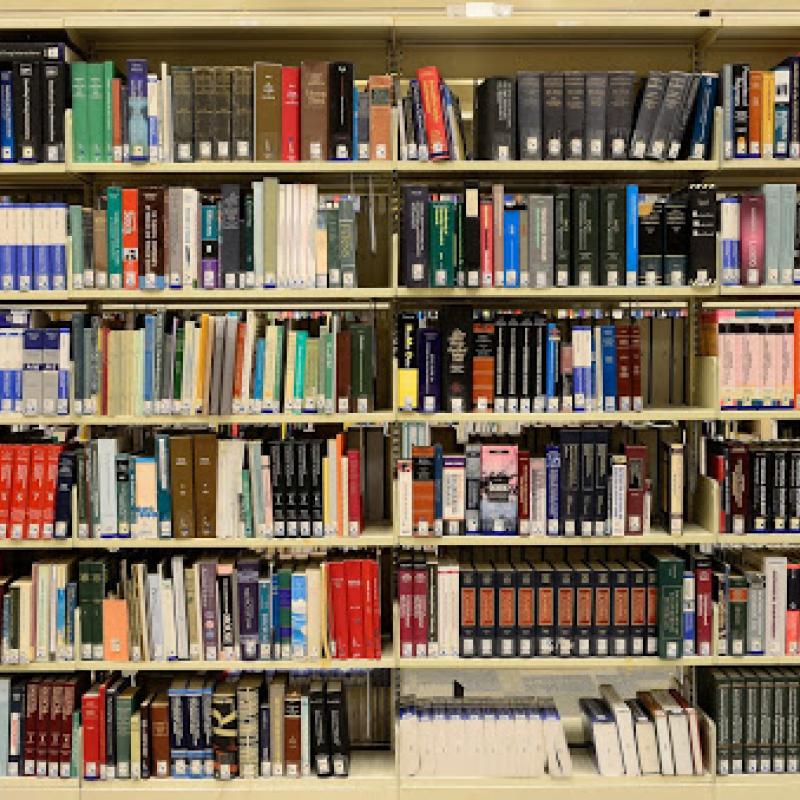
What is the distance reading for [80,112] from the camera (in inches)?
114

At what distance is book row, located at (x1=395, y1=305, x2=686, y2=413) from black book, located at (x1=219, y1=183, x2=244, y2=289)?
1.83ft

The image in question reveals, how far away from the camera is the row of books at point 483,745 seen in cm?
296

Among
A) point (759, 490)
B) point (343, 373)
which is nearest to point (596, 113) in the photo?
point (343, 373)

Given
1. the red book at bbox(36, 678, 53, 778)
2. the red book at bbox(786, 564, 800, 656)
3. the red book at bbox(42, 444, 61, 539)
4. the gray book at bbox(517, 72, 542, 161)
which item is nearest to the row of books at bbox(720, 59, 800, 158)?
the gray book at bbox(517, 72, 542, 161)

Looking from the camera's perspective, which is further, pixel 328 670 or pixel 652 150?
pixel 328 670

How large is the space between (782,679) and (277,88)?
2531mm

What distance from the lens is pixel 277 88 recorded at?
2.89m

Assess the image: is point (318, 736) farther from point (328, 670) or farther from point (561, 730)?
point (561, 730)

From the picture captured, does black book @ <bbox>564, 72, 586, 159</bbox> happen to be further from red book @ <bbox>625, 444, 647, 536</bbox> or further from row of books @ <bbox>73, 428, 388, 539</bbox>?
row of books @ <bbox>73, 428, 388, 539</bbox>

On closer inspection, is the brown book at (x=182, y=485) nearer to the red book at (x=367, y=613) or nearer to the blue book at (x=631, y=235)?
the red book at (x=367, y=613)

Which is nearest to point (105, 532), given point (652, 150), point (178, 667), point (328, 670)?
point (178, 667)

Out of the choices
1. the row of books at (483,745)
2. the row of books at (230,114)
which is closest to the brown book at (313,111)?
the row of books at (230,114)

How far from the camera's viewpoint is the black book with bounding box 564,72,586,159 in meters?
2.90

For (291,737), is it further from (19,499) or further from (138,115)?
(138,115)
